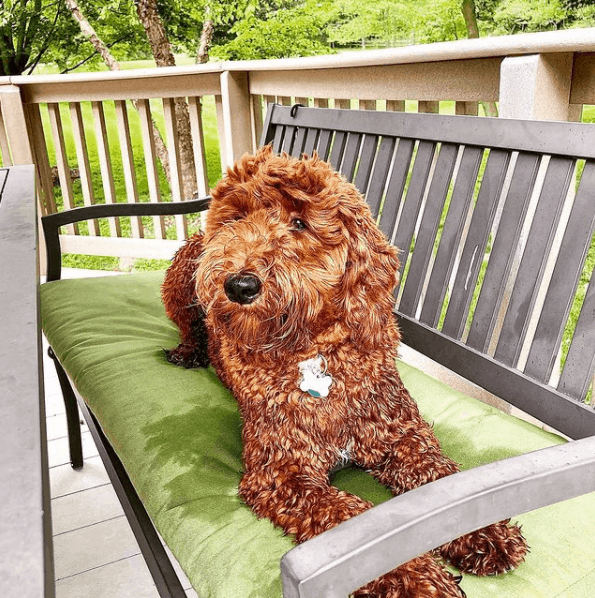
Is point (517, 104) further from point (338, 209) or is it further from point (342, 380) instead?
point (342, 380)

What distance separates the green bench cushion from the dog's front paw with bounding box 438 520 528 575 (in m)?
0.02

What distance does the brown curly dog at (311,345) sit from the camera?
0.98 meters

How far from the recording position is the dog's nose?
37.5 inches

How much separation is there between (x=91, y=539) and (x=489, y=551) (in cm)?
138

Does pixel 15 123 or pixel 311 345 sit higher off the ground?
pixel 311 345

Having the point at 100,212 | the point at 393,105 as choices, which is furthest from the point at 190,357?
the point at 393,105

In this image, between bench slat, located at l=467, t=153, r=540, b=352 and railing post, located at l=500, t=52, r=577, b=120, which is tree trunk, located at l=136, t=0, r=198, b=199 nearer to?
railing post, located at l=500, t=52, r=577, b=120

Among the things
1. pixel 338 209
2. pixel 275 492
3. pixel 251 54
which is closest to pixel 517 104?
pixel 338 209

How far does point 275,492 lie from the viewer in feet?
3.47

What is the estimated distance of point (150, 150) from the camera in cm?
361

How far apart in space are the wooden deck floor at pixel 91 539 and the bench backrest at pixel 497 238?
101 centimetres

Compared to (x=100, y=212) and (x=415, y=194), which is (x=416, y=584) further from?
(x=100, y=212)

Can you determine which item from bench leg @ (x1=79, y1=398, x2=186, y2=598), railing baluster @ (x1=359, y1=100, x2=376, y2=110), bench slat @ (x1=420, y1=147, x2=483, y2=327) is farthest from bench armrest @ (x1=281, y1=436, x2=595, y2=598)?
railing baluster @ (x1=359, y1=100, x2=376, y2=110)

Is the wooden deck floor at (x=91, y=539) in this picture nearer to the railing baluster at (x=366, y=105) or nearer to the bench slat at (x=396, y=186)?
the bench slat at (x=396, y=186)
